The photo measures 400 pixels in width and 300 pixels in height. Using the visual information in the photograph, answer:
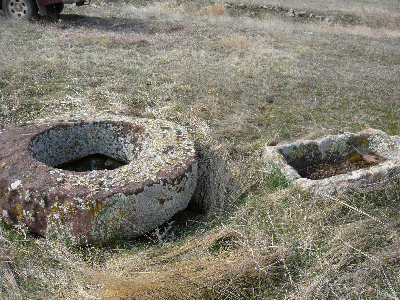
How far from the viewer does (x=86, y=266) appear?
10.0 feet

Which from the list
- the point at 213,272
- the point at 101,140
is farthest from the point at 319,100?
the point at 213,272

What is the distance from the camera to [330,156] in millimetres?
5195

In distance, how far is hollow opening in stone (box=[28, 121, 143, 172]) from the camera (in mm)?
4223

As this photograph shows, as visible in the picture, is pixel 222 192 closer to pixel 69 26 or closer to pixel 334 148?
pixel 334 148

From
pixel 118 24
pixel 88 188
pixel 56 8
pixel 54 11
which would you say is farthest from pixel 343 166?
pixel 56 8

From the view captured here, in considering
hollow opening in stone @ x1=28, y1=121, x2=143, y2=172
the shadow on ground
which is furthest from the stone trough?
the shadow on ground

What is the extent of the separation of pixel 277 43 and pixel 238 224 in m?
8.44

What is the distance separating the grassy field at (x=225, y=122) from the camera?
3.00 m

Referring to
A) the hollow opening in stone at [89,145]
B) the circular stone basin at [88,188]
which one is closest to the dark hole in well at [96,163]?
the hollow opening in stone at [89,145]

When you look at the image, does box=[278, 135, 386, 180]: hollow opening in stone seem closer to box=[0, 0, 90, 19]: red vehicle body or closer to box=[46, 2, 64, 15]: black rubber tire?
box=[0, 0, 90, 19]: red vehicle body

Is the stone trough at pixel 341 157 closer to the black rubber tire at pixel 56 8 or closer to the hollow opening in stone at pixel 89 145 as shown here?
the hollow opening in stone at pixel 89 145

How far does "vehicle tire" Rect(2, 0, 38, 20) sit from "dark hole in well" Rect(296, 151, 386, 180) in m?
9.28

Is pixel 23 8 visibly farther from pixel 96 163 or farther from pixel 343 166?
pixel 343 166

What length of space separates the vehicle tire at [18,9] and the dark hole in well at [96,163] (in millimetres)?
7778
